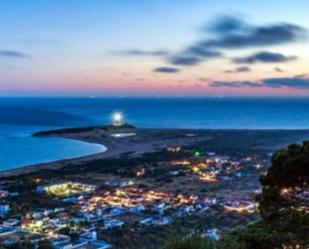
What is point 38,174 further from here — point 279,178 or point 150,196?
point 279,178

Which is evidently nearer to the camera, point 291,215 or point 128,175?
point 291,215

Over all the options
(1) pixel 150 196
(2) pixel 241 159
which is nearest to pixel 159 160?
(2) pixel 241 159

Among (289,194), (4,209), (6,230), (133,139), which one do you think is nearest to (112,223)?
(6,230)

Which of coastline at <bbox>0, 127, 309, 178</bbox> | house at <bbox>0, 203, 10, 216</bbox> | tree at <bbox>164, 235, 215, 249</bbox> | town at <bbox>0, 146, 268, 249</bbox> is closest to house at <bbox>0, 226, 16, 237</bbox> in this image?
town at <bbox>0, 146, 268, 249</bbox>

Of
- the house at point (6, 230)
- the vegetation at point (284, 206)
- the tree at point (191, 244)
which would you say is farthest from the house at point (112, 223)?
the vegetation at point (284, 206)

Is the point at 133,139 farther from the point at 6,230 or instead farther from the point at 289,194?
the point at 289,194
